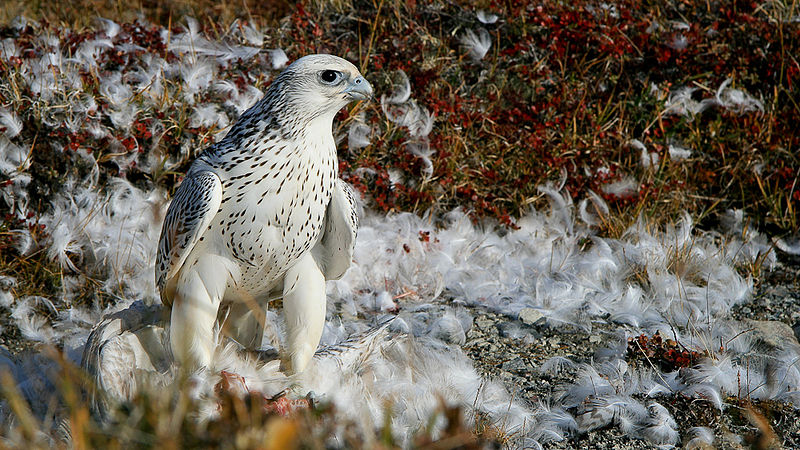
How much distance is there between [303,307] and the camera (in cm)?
343

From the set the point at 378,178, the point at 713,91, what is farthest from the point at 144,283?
the point at 713,91

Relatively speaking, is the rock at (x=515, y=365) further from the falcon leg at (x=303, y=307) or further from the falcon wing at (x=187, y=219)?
the falcon wing at (x=187, y=219)

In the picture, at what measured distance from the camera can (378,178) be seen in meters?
5.50

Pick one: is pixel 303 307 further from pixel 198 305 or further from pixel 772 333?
pixel 772 333

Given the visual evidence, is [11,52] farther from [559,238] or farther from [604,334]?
[604,334]

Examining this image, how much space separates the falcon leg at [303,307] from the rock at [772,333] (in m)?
2.42

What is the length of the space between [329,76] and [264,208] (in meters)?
0.56

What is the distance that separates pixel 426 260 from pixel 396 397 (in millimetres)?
1566

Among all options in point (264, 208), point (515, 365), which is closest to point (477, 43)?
point (515, 365)

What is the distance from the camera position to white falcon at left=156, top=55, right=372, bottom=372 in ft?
9.88

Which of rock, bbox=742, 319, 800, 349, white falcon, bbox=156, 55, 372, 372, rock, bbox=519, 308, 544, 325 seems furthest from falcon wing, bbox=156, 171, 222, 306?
rock, bbox=742, 319, 800, 349

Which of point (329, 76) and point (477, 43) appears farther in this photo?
point (477, 43)

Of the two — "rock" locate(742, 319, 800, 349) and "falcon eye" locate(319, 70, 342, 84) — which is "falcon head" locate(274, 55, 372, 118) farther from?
"rock" locate(742, 319, 800, 349)

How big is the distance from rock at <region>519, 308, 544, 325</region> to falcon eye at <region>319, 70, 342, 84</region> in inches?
84.6
